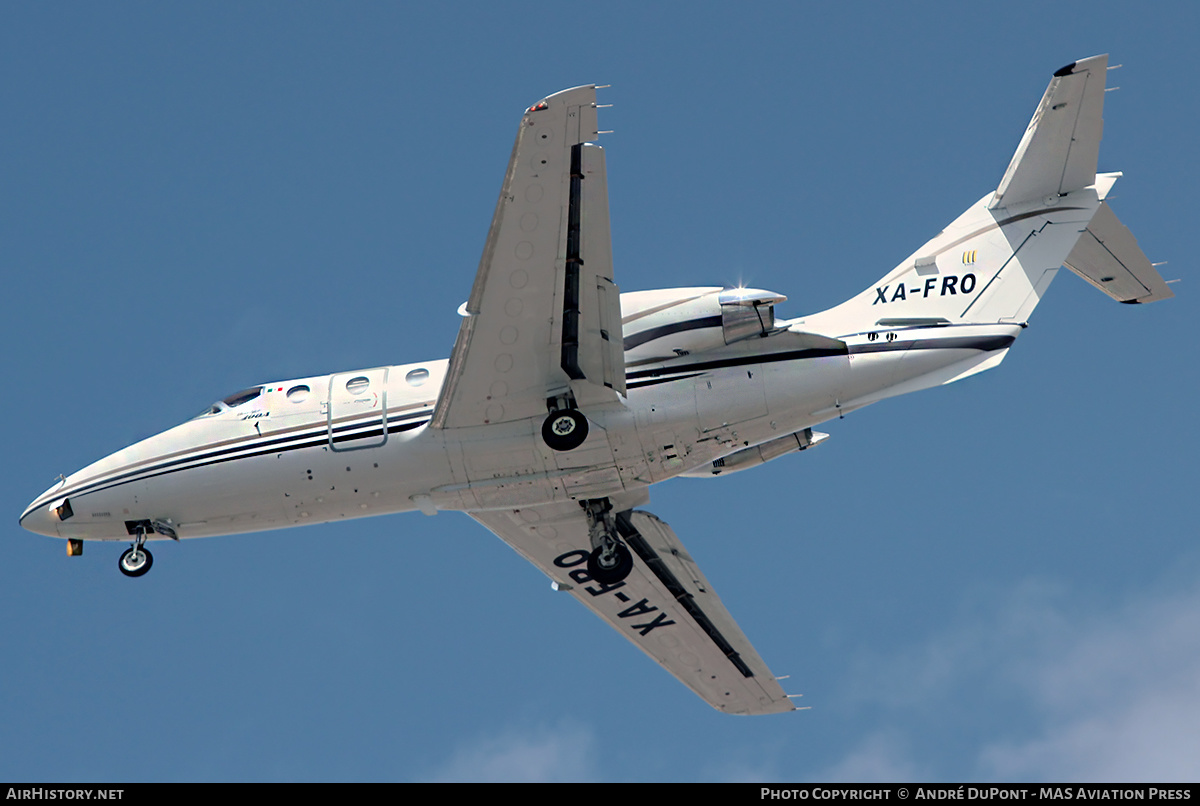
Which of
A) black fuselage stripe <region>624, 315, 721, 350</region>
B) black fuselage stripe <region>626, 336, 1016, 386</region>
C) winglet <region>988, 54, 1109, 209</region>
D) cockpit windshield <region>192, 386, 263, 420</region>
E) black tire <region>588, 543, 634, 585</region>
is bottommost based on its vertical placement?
black tire <region>588, 543, 634, 585</region>

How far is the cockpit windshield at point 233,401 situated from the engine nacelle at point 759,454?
8154 millimetres

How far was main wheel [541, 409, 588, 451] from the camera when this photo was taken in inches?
970

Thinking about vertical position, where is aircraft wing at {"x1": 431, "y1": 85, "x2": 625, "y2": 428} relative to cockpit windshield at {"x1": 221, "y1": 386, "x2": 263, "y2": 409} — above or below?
below

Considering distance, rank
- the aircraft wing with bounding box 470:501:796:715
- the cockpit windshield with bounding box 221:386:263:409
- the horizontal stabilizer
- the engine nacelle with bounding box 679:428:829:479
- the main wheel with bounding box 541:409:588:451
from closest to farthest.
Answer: the main wheel with bounding box 541:409:588:451 → the horizontal stabilizer → the cockpit windshield with bounding box 221:386:263:409 → the engine nacelle with bounding box 679:428:829:479 → the aircraft wing with bounding box 470:501:796:715

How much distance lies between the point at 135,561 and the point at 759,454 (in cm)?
1183

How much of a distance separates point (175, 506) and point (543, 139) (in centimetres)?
1045

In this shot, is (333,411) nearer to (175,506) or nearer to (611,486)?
(175,506)

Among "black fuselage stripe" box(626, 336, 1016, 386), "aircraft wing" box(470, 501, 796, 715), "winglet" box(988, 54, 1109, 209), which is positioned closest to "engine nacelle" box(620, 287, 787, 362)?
"black fuselage stripe" box(626, 336, 1016, 386)

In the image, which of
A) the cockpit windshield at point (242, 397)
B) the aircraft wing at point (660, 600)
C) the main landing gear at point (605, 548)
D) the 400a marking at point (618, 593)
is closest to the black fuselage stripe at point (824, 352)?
the main landing gear at point (605, 548)

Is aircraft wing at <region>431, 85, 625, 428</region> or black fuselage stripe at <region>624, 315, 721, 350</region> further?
black fuselage stripe at <region>624, 315, 721, 350</region>

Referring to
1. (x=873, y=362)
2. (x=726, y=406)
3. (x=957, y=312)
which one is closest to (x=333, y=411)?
(x=726, y=406)

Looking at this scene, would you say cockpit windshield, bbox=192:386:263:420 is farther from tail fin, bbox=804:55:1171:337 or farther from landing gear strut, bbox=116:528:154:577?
tail fin, bbox=804:55:1171:337

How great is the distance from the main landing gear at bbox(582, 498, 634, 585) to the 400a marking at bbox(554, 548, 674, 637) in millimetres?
2741

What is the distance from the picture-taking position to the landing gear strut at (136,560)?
27016 millimetres
